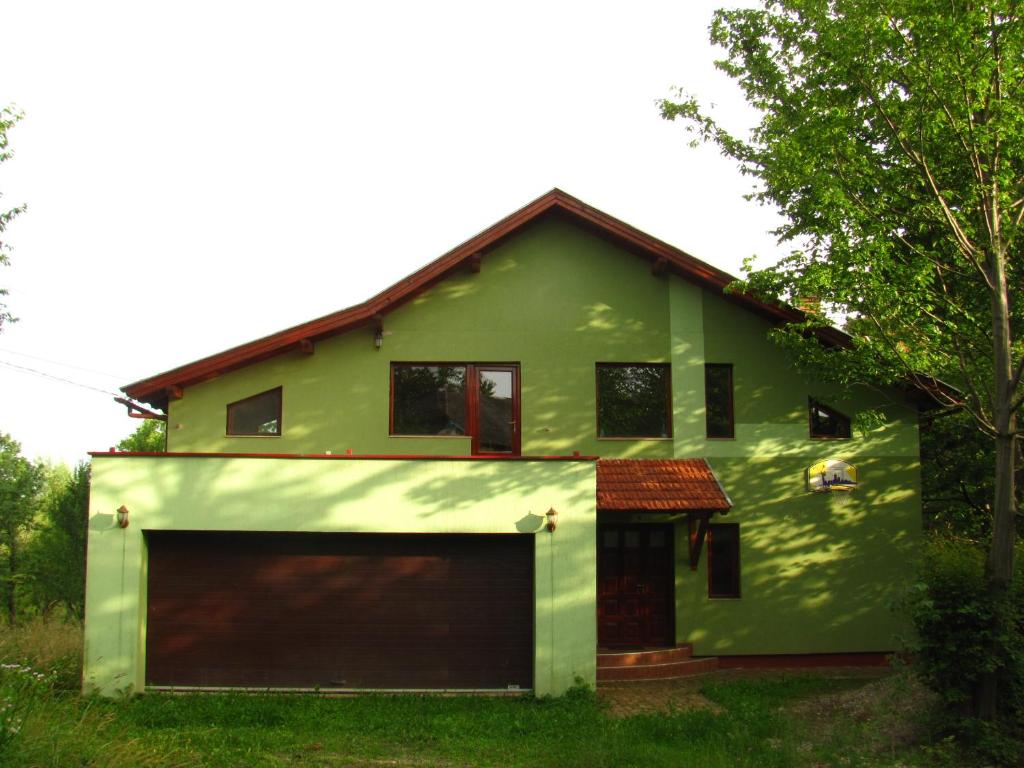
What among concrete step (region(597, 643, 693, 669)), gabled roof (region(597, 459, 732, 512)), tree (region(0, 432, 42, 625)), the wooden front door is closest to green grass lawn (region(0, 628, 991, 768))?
concrete step (region(597, 643, 693, 669))

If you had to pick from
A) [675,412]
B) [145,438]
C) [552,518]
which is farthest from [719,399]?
[145,438]

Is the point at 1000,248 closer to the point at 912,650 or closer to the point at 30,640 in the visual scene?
the point at 912,650

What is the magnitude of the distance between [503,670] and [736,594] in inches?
195

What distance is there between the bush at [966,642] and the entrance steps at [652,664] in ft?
15.6

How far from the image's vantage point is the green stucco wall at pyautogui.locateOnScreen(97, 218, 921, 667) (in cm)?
1559

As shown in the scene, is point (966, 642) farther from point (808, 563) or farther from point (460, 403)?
point (460, 403)

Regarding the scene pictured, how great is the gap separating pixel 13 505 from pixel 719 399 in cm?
2762

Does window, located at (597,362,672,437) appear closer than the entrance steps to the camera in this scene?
No

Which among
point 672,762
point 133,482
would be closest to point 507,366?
point 133,482

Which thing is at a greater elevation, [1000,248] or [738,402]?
[1000,248]

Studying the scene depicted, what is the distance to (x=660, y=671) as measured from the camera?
48.1ft

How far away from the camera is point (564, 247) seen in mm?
16344

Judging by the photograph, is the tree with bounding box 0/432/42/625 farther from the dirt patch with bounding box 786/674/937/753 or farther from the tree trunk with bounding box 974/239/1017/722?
the tree trunk with bounding box 974/239/1017/722

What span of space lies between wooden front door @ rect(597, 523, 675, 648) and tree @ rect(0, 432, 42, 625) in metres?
24.5
